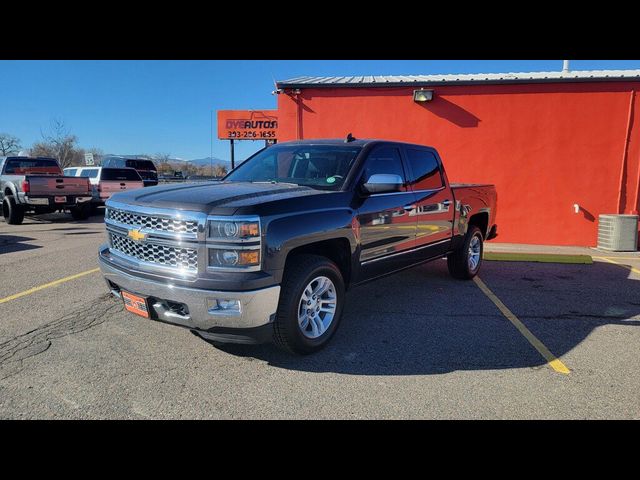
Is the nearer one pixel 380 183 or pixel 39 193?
pixel 380 183

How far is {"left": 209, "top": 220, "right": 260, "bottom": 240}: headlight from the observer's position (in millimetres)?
3020

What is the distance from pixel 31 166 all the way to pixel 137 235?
14.0 meters

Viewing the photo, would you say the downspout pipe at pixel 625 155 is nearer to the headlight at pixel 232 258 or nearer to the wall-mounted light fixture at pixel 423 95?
the wall-mounted light fixture at pixel 423 95

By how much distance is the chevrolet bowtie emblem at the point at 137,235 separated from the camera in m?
3.34

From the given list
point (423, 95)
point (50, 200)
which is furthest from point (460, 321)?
point (50, 200)

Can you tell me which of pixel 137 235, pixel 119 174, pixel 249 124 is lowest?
pixel 137 235

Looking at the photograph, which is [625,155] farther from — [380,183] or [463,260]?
[380,183]

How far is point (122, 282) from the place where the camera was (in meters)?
3.45

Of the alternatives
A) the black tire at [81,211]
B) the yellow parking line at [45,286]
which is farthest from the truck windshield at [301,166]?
the black tire at [81,211]

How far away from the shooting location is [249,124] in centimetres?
2405

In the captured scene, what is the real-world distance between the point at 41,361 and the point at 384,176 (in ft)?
11.2

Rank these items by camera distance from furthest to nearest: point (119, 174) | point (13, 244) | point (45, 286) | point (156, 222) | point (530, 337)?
point (119, 174) → point (13, 244) → point (45, 286) → point (530, 337) → point (156, 222)

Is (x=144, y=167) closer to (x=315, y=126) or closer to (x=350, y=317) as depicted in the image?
(x=315, y=126)

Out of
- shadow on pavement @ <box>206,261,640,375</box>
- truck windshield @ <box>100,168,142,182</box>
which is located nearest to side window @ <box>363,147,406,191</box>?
shadow on pavement @ <box>206,261,640,375</box>
